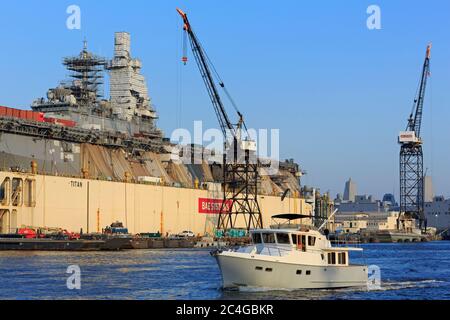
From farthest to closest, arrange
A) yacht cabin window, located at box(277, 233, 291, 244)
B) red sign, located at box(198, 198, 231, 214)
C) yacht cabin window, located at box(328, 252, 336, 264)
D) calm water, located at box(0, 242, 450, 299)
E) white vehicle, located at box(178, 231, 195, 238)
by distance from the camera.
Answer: red sign, located at box(198, 198, 231, 214), white vehicle, located at box(178, 231, 195, 238), yacht cabin window, located at box(328, 252, 336, 264), yacht cabin window, located at box(277, 233, 291, 244), calm water, located at box(0, 242, 450, 299)

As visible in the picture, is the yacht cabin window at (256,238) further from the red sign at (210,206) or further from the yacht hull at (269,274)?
the red sign at (210,206)

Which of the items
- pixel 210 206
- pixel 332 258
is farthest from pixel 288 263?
pixel 210 206

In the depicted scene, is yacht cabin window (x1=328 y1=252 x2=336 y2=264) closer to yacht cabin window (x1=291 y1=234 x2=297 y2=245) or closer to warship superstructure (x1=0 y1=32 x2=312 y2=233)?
yacht cabin window (x1=291 y1=234 x2=297 y2=245)

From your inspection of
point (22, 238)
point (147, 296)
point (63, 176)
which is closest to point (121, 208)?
point (63, 176)

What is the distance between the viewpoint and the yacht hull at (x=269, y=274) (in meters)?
58.9

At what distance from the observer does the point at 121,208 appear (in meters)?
Answer: 156

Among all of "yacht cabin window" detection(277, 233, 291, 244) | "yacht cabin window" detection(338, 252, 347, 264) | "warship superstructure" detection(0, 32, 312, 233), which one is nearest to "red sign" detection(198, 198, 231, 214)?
"warship superstructure" detection(0, 32, 312, 233)

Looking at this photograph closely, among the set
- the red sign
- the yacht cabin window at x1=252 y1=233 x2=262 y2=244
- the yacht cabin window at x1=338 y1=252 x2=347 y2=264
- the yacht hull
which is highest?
the red sign

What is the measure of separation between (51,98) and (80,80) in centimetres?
1259

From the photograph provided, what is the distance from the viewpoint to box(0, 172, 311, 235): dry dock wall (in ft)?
437

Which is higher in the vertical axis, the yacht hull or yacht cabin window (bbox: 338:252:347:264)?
yacht cabin window (bbox: 338:252:347:264)

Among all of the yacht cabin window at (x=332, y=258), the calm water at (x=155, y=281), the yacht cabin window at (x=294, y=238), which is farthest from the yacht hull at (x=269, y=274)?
the yacht cabin window at (x=294, y=238)
